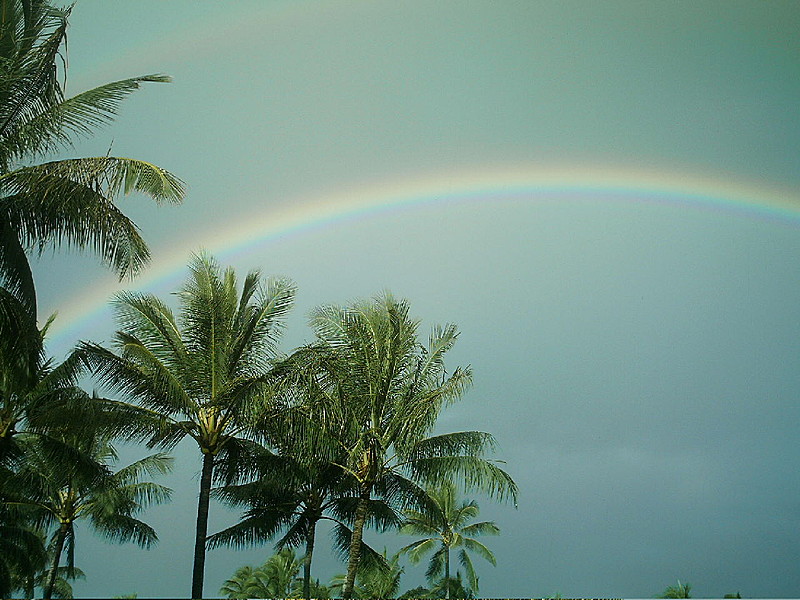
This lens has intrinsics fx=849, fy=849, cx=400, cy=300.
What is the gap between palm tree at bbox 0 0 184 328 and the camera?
1003cm

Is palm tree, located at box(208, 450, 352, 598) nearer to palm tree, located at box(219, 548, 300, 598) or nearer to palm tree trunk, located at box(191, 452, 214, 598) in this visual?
palm tree trunk, located at box(191, 452, 214, 598)

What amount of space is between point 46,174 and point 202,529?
995 cm

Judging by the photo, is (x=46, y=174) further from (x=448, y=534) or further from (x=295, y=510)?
(x=448, y=534)

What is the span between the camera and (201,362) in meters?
18.7

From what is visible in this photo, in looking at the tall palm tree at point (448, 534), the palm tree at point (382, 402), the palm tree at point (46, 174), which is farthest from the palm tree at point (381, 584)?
the palm tree at point (46, 174)

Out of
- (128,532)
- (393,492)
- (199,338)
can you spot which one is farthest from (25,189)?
(128,532)

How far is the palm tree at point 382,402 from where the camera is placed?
60.1 ft

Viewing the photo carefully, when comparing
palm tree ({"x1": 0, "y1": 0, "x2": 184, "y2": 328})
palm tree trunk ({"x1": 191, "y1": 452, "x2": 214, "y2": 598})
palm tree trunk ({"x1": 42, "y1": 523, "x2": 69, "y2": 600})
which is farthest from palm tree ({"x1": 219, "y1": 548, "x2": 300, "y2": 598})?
palm tree ({"x1": 0, "y1": 0, "x2": 184, "y2": 328})

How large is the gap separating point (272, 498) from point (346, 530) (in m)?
2.32

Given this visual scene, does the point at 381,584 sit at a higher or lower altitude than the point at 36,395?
lower

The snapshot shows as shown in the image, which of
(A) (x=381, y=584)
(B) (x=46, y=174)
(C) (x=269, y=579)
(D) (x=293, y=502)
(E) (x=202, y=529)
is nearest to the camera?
(B) (x=46, y=174)

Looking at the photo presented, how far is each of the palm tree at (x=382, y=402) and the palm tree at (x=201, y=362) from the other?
133 centimetres

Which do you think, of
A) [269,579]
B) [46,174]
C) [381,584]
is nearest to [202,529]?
[46,174]

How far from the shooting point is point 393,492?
21172 millimetres
